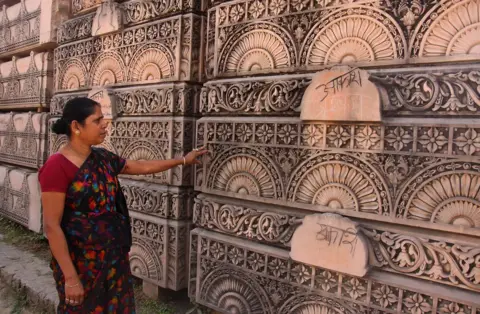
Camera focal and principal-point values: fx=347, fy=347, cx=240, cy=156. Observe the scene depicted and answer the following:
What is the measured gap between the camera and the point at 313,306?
6.13ft

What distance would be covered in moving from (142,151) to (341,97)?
1.62 m

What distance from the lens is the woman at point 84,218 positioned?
1604 millimetres

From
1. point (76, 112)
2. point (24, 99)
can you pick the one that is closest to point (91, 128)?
point (76, 112)

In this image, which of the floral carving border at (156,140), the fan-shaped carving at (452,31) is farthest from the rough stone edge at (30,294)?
the fan-shaped carving at (452,31)

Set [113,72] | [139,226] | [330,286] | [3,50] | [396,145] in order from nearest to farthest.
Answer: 1. [396,145]
2. [330,286]
3. [139,226]
4. [113,72]
5. [3,50]

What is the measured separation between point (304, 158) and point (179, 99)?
3.53 feet

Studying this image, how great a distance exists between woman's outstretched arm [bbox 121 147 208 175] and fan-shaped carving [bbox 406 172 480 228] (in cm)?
127

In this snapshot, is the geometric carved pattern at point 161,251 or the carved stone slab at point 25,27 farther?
the carved stone slab at point 25,27

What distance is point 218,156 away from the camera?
2.24m

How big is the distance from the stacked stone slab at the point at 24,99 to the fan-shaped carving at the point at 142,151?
1830 millimetres

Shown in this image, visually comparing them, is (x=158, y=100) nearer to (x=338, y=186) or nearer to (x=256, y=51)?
(x=256, y=51)

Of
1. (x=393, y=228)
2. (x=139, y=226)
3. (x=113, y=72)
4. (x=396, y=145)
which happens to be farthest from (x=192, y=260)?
(x=113, y=72)

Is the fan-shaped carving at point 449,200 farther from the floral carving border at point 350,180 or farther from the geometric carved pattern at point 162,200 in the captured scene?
the geometric carved pattern at point 162,200

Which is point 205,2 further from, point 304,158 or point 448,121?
point 448,121
